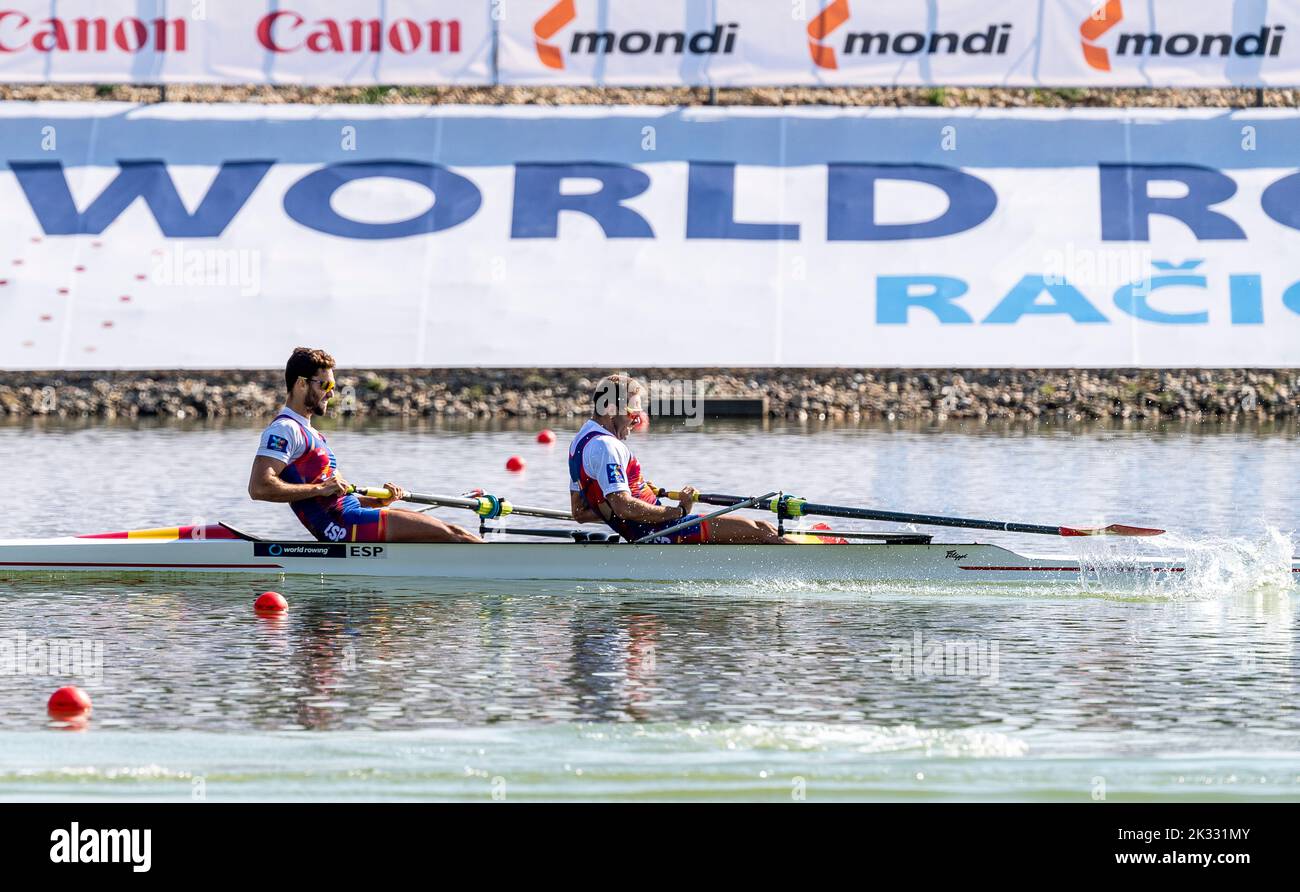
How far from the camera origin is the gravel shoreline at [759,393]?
24453 mm

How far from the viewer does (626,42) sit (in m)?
25.6

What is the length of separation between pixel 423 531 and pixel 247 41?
46.4 feet

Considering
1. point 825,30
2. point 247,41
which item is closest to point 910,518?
point 825,30

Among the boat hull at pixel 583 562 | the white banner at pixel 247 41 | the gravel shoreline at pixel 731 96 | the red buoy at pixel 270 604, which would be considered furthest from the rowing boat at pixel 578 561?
the gravel shoreline at pixel 731 96

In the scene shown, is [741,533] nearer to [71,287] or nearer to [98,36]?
[71,287]

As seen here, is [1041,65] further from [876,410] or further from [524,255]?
[524,255]

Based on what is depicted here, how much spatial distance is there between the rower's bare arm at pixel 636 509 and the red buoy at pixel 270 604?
7.05 feet

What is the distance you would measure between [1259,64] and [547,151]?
29.9 feet

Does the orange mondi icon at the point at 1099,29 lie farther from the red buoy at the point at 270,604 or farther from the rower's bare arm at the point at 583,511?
the red buoy at the point at 270,604

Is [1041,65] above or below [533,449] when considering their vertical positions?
above

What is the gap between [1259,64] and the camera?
25266mm

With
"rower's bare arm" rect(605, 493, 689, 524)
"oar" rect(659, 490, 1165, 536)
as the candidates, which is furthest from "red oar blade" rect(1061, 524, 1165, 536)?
"rower's bare arm" rect(605, 493, 689, 524)
